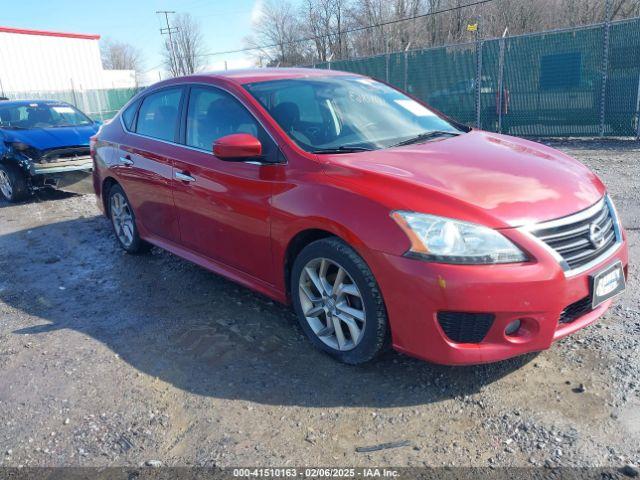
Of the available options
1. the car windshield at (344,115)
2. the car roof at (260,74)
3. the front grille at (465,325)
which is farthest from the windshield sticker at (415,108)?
the front grille at (465,325)

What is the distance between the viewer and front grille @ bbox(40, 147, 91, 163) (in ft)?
27.3

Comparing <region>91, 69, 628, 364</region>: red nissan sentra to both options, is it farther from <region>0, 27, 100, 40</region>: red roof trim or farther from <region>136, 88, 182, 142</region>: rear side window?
<region>0, 27, 100, 40</region>: red roof trim

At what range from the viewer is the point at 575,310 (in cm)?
277

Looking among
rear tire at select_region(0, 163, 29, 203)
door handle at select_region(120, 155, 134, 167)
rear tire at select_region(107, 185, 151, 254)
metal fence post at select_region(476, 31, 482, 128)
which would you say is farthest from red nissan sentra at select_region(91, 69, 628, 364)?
metal fence post at select_region(476, 31, 482, 128)

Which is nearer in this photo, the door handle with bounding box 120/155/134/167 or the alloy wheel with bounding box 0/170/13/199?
the door handle with bounding box 120/155/134/167

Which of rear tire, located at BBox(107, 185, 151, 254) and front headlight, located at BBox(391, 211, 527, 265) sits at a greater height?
front headlight, located at BBox(391, 211, 527, 265)

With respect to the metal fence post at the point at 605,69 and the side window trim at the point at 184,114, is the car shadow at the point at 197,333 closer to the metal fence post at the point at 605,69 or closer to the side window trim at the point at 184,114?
the side window trim at the point at 184,114

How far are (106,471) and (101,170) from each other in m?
3.92

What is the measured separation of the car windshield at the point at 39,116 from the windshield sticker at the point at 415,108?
733 cm

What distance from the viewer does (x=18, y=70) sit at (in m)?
34.3

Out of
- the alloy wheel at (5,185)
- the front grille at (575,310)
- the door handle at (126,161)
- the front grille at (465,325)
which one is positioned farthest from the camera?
the alloy wheel at (5,185)

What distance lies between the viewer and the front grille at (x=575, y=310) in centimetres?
274

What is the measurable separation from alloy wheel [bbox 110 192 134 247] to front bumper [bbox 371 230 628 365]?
348 cm

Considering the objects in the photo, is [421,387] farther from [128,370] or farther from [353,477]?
[128,370]
